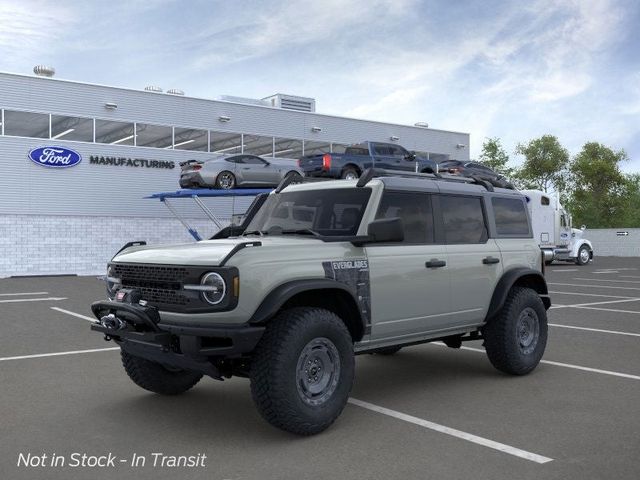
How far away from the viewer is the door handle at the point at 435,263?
20.0ft

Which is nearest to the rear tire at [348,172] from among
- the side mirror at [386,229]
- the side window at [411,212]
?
the side window at [411,212]

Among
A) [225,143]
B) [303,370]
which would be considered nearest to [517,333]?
[303,370]

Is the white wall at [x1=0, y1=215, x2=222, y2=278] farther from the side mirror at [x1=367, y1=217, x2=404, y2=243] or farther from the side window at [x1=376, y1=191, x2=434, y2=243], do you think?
the side mirror at [x1=367, y1=217, x2=404, y2=243]

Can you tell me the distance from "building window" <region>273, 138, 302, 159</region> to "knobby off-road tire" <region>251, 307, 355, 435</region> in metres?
29.0

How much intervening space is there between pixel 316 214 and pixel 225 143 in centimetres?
2688

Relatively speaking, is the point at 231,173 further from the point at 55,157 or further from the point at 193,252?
the point at 193,252

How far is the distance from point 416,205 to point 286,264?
1844mm

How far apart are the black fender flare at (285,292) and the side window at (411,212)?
3.26 ft

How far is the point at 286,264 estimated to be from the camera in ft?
16.4

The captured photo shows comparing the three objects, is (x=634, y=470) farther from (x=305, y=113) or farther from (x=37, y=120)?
(x=305, y=113)

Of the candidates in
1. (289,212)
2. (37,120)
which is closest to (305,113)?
(37,120)

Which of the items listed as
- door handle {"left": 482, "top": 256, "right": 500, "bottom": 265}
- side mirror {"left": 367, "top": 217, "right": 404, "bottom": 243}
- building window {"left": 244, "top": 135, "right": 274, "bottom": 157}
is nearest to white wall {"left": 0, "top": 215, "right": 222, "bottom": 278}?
building window {"left": 244, "top": 135, "right": 274, "bottom": 157}

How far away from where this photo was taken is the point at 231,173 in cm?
2353

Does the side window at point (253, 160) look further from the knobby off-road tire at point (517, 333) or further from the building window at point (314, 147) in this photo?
the knobby off-road tire at point (517, 333)
